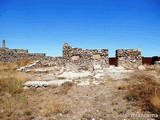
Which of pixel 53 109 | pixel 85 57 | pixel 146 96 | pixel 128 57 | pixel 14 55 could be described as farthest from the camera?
pixel 14 55

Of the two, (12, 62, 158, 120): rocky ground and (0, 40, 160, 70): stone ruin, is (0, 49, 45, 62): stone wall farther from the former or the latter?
(12, 62, 158, 120): rocky ground

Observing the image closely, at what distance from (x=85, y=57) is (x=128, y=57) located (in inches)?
143

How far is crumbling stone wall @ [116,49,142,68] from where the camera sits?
15.0m

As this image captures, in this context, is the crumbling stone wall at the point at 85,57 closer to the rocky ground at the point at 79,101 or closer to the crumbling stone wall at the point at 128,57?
the crumbling stone wall at the point at 128,57

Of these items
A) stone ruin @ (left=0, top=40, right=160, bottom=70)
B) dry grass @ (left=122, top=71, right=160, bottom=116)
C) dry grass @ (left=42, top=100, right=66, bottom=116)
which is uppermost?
stone ruin @ (left=0, top=40, right=160, bottom=70)

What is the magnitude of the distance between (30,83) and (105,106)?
4.24 m

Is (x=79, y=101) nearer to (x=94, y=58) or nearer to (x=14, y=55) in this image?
(x=94, y=58)

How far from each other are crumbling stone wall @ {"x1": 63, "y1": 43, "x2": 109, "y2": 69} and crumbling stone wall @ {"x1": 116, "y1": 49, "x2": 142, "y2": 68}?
1.09 m

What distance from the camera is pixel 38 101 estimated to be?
6449mm

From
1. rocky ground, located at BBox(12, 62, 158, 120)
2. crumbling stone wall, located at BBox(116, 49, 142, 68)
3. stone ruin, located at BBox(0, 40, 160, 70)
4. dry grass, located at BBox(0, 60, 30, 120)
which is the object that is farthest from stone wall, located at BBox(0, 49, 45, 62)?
rocky ground, located at BBox(12, 62, 158, 120)

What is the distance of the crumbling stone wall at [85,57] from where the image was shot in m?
15.1

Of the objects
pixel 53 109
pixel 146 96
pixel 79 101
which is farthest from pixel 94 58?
pixel 53 109

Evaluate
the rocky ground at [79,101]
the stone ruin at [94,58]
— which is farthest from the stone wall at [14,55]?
the rocky ground at [79,101]

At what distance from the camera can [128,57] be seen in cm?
1498
